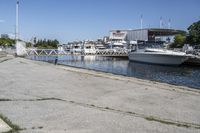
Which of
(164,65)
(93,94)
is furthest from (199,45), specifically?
(93,94)

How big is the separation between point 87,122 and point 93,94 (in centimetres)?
501

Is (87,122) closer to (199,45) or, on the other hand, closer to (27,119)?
(27,119)

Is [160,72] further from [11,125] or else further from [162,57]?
[11,125]

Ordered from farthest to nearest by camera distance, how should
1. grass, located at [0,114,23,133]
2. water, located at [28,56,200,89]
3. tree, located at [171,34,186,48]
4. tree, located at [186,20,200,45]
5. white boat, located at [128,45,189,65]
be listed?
1. tree, located at [171,34,186,48]
2. tree, located at [186,20,200,45]
3. white boat, located at [128,45,189,65]
4. water, located at [28,56,200,89]
5. grass, located at [0,114,23,133]

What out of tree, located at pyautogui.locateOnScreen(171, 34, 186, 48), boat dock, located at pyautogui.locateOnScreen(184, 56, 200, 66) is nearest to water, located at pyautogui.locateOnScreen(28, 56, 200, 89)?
boat dock, located at pyautogui.locateOnScreen(184, 56, 200, 66)

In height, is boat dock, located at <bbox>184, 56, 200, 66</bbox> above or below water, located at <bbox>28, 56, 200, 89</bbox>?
above

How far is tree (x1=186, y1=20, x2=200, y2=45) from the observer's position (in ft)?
342

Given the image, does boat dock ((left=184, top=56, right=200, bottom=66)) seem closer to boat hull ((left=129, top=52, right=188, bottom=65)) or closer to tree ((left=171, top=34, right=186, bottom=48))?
boat hull ((left=129, top=52, right=188, bottom=65))

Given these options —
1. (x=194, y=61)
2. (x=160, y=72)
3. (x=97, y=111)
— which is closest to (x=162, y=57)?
(x=194, y=61)

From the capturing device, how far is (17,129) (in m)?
6.75

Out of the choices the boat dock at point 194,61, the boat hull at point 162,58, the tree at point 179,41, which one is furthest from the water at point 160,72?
the tree at point 179,41

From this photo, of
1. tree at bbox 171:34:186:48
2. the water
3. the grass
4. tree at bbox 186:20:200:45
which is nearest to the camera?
the grass

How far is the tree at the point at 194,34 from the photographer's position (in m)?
104

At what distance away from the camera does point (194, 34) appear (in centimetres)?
10456
